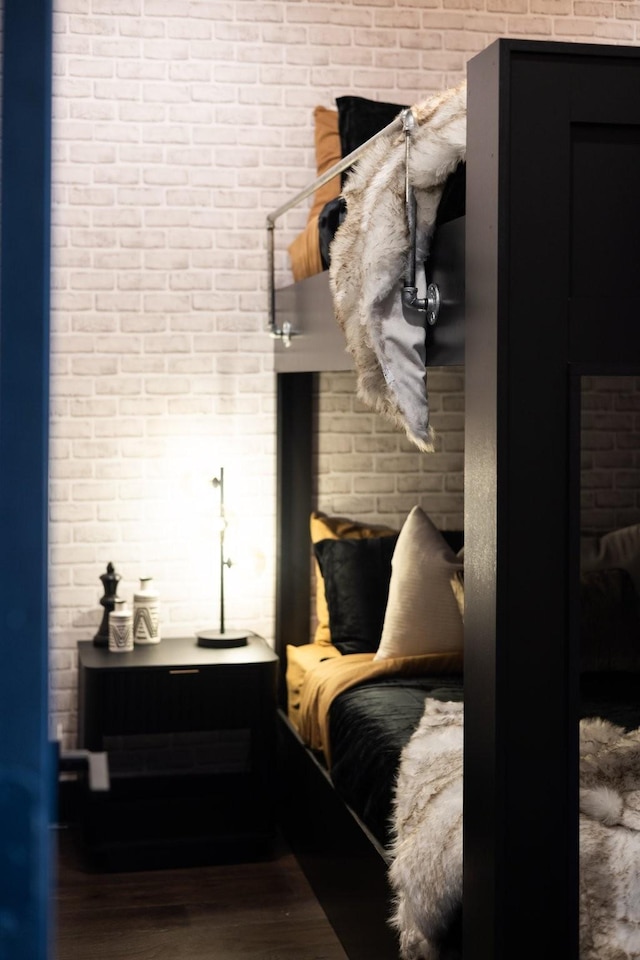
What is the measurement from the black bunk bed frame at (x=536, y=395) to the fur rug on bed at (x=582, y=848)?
113 millimetres

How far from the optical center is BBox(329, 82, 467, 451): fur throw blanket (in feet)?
7.13

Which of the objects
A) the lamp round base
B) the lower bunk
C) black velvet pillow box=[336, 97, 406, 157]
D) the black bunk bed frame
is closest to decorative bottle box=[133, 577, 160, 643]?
the lamp round base

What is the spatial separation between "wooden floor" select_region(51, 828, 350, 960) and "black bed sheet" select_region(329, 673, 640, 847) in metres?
0.42

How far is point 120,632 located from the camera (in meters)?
3.83

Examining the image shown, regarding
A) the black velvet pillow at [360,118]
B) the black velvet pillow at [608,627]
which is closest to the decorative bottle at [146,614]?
the black velvet pillow at [608,627]

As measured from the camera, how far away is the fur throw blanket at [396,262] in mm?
2174

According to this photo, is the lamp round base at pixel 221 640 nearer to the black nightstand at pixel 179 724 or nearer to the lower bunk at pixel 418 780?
the black nightstand at pixel 179 724

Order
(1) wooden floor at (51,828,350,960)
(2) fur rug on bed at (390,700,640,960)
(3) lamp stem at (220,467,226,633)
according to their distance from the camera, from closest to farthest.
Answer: (2) fur rug on bed at (390,700,640,960), (1) wooden floor at (51,828,350,960), (3) lamp stem at (220,467,226,633)

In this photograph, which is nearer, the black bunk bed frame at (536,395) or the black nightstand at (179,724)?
the black bunk bed frame at (536,395)

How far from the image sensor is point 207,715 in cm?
369

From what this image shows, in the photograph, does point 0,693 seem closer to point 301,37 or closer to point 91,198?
point 91,198

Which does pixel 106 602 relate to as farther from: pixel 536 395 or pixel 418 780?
pixel 536 395

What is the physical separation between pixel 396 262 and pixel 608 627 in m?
1.78

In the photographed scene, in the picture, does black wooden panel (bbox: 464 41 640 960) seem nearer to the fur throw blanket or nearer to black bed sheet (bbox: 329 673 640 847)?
the fur throw blanket
